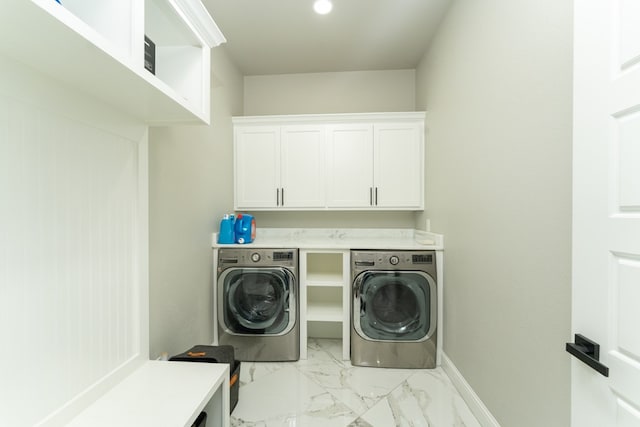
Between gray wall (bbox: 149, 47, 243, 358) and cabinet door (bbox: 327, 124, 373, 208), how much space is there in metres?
1.03

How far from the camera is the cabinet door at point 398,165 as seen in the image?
2590mm

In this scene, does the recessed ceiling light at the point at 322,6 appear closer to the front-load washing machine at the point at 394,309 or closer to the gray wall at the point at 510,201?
the gray wall at the point at 510,201

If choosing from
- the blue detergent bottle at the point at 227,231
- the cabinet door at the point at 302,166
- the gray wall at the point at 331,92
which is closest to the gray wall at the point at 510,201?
the gray wall at the point at 331,92

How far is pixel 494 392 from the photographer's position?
1.43m

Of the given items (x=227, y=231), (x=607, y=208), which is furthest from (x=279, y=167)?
(x=607, y=208)

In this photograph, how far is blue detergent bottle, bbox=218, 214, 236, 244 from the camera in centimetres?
233

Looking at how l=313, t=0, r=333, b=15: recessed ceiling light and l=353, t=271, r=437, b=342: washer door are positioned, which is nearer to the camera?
l=313, t=0, r=333, b=15: recessed ceiling light

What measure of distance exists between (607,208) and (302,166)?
7.24ft

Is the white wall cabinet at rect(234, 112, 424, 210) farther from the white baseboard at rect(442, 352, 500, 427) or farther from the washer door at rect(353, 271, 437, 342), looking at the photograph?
the white baseboard at rect(442, 352, 500, 427)

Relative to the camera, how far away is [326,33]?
225 cm

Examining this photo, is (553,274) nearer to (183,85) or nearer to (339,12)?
(183,85)

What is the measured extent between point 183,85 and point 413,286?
2092 millimetres

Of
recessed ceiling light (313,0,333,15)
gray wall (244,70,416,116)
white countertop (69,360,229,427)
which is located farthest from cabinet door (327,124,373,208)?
white countertop (69,360,229,427)

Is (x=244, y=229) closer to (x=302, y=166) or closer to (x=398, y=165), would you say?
(x=302, y=166)
